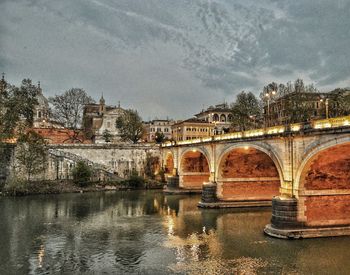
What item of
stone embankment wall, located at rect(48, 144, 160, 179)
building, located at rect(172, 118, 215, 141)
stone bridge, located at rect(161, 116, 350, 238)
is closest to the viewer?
stone bridge, located at rect(161, 116, 350, 238)

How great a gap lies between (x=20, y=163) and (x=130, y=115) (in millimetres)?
29272

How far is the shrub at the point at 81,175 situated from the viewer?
166ft

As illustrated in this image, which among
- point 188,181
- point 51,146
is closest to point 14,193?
point 51,146

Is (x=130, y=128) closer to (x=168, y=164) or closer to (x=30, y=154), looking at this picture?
(x=168, y=164)

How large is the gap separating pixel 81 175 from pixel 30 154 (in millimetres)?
7656

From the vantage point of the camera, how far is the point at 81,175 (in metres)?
50.7

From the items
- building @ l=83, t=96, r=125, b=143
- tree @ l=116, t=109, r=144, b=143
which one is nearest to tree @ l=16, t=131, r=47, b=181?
tree @ l=116, t=109, r=144, b=143

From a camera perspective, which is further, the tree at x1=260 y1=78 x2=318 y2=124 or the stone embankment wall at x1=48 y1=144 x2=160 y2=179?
the stone embankment wall at x1=48 y1=144 x2=160 y2=179

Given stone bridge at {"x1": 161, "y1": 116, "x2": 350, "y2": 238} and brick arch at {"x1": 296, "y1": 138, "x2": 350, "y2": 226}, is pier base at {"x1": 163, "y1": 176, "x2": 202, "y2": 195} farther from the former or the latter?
brick arch at {"x1": 296, "y1": 138, "x2": 350, "y2": 226}

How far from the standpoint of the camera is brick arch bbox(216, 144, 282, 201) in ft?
117

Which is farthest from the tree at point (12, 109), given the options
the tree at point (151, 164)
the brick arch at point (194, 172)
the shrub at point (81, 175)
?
the brick arch at point (194, 172)

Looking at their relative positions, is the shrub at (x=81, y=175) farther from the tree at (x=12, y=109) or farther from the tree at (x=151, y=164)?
the tree at (x=151, y=164)

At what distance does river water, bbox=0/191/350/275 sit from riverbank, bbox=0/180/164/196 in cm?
1170

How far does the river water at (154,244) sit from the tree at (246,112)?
28874mm
